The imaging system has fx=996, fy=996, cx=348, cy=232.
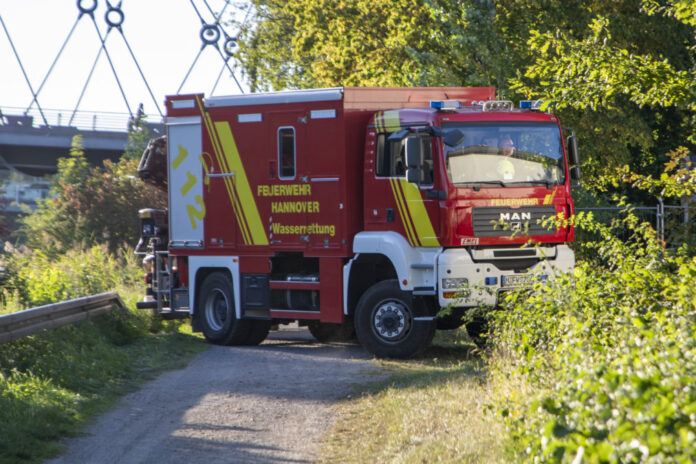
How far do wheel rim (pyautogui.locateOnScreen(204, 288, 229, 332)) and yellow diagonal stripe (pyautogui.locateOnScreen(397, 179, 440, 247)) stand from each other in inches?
165

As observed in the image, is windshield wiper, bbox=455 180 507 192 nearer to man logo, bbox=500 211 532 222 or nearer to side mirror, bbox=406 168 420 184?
man logo, bbox=500 211 532 222

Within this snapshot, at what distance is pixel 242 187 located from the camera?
587 inches

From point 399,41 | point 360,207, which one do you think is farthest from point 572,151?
point 399,41

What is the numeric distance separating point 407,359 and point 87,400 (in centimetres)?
462

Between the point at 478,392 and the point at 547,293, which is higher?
the point at 547,293

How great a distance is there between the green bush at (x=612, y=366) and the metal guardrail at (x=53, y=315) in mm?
5641

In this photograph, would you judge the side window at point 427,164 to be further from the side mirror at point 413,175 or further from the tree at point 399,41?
the tree at point 399,41

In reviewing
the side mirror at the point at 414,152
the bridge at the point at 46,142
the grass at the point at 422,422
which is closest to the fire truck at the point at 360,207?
the side mirror at the point at 414,152

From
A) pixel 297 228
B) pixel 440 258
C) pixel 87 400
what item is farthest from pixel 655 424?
pixel 297 228

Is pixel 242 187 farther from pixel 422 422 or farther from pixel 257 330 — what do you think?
pixel 422 422

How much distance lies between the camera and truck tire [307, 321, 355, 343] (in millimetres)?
16062

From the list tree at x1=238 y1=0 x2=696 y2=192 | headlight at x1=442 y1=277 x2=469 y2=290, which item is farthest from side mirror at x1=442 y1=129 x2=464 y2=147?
tree at x1=238 y1=0 x2=696 y2=192

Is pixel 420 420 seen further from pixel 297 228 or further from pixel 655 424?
pixel 297 228

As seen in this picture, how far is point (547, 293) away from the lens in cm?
825
